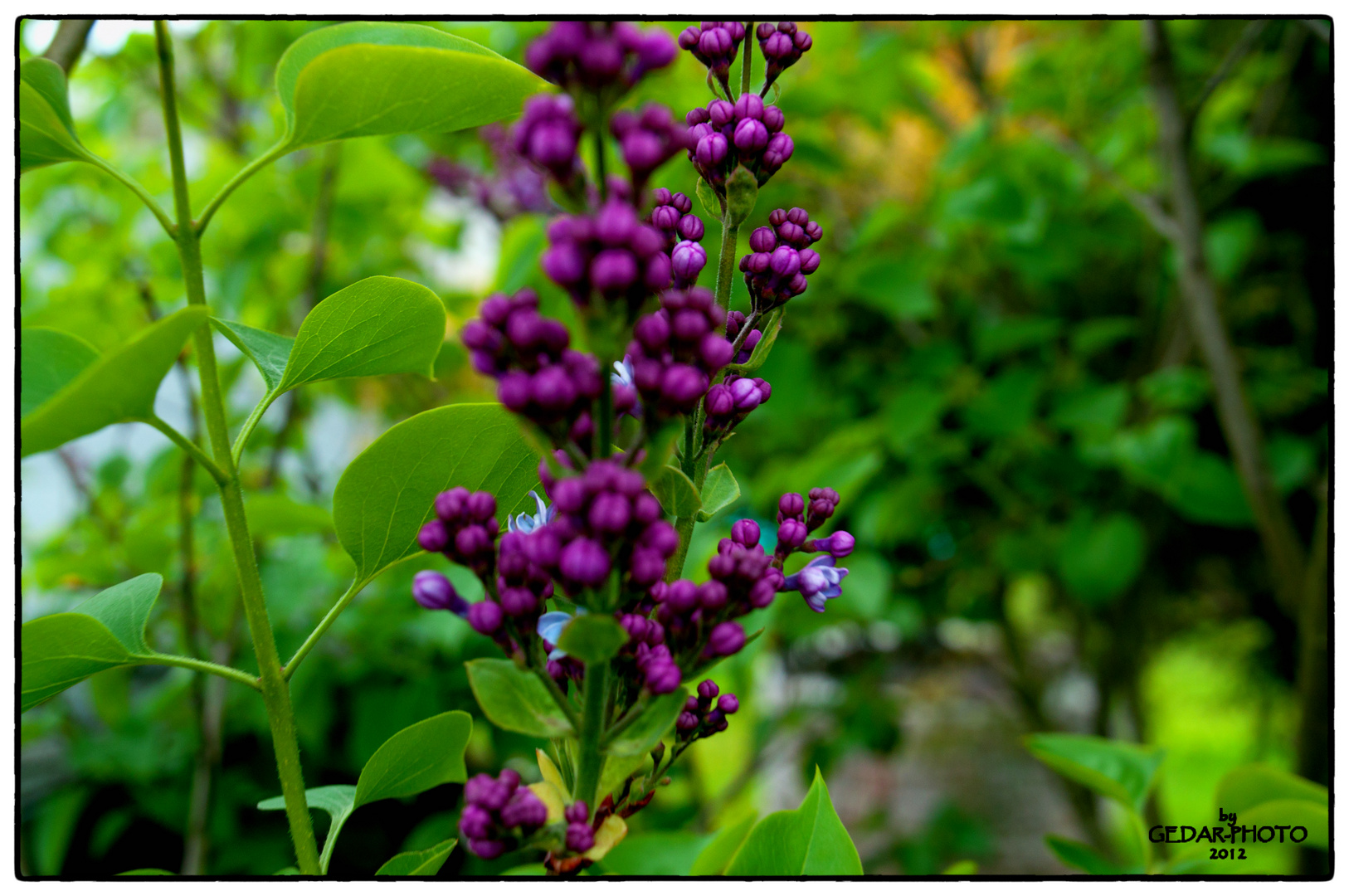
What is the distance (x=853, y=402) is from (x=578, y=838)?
106 centimetres

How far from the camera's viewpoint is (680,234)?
0.30 meters

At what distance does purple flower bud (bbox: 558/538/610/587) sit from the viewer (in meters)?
0.22

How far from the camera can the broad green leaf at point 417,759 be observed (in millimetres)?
339

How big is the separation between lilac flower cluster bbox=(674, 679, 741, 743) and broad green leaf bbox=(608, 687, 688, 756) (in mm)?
47

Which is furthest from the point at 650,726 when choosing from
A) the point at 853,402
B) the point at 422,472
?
the point at 853,402

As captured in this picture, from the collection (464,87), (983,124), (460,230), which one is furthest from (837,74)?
(464,87)

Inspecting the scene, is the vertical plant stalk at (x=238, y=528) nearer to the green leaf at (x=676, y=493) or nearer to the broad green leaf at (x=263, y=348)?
the broad green leaf at (x=263, y=348)

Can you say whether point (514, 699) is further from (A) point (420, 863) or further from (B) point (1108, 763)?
(B) point (1108, 763)

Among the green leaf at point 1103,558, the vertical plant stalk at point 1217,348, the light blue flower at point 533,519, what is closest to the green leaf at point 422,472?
the light blue flower at point 533,519

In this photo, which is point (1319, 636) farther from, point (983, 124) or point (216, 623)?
point (216, 623)

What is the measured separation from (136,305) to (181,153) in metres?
0.81

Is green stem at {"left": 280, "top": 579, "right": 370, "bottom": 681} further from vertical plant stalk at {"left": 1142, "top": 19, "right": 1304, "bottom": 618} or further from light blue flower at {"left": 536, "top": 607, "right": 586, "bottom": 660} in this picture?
vertical plant stalk at {"left": 1142, "top": 19, "right": 1304, "bottom": 618}

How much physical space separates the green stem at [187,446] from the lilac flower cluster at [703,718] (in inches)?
7.0

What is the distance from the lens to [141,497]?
1.18 m
